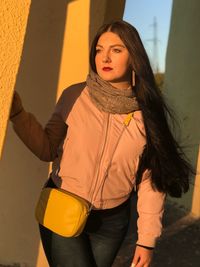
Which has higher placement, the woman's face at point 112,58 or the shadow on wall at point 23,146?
the woman's face at point 112,58

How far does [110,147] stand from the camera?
7.36 feet

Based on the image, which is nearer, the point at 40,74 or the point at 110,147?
the point at 110,147

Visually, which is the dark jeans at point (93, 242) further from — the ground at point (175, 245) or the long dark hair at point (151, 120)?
the ground at point (175, 245)

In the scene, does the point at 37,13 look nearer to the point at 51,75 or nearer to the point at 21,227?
the point at 51,75

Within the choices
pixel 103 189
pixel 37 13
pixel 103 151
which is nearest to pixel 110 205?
pixel 103 189

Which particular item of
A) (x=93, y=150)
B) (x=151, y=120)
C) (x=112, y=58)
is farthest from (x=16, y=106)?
(x=151, y=120)

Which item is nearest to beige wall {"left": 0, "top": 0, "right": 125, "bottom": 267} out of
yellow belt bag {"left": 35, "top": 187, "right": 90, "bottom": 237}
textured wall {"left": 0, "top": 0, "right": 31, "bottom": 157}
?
yellow belt bag {"left": 35, "top": 187, "right": 90, "bottom": 237}

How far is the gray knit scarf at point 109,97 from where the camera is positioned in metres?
2.28

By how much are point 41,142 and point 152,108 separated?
55 cm

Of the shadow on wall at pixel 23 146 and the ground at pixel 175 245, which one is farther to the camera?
the ground at pixel 175 245

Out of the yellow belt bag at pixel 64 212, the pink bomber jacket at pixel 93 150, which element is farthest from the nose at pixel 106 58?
the yellow belt bag at pixel 64 212

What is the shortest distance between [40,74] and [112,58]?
112cm

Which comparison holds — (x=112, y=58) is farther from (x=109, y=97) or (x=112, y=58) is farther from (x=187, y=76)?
(x=187, y=76)

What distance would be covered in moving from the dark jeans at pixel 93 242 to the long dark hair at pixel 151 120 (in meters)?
0.23
